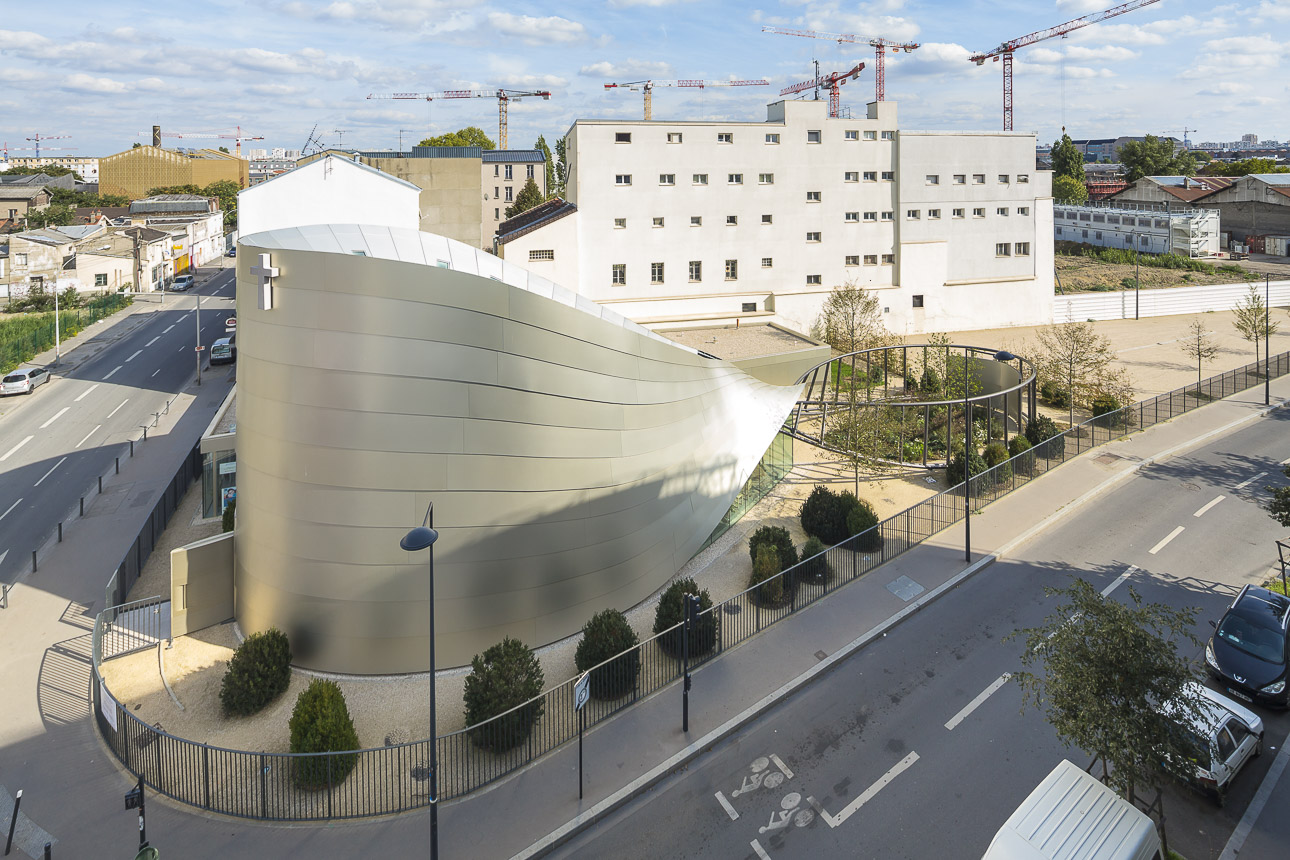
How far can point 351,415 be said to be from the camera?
16.5m

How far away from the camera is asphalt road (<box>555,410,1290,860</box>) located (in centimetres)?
1359

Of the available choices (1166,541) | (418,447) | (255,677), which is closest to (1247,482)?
(1166,541)

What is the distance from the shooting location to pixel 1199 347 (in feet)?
138

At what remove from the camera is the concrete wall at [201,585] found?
64.3 ft

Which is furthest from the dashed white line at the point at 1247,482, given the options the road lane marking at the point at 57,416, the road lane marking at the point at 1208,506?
the road lane marking at the point at 57,416

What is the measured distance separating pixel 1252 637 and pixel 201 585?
83.9ft

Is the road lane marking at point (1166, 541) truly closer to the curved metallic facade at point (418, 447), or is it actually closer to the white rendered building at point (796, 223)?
the curved metallic facade at point (418, 447)

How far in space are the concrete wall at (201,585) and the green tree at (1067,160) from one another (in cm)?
12862

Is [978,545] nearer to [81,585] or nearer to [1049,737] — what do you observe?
[1049,737]

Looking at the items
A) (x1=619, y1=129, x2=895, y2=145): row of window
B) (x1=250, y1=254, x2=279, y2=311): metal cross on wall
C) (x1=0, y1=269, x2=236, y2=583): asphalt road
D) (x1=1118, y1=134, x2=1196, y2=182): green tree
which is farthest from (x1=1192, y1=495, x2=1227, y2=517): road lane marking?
(x1=1118, y1=134, x2=1196, y2=182): green tree

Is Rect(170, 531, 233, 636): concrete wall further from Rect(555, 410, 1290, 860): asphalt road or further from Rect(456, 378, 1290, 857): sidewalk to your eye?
Rect(555, 410, 1290, 860): asphalt road

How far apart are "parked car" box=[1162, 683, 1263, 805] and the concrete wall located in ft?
70.9

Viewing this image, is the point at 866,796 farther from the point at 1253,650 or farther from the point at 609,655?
the point at 1253,650

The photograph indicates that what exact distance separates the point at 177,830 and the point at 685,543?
14.0 m
